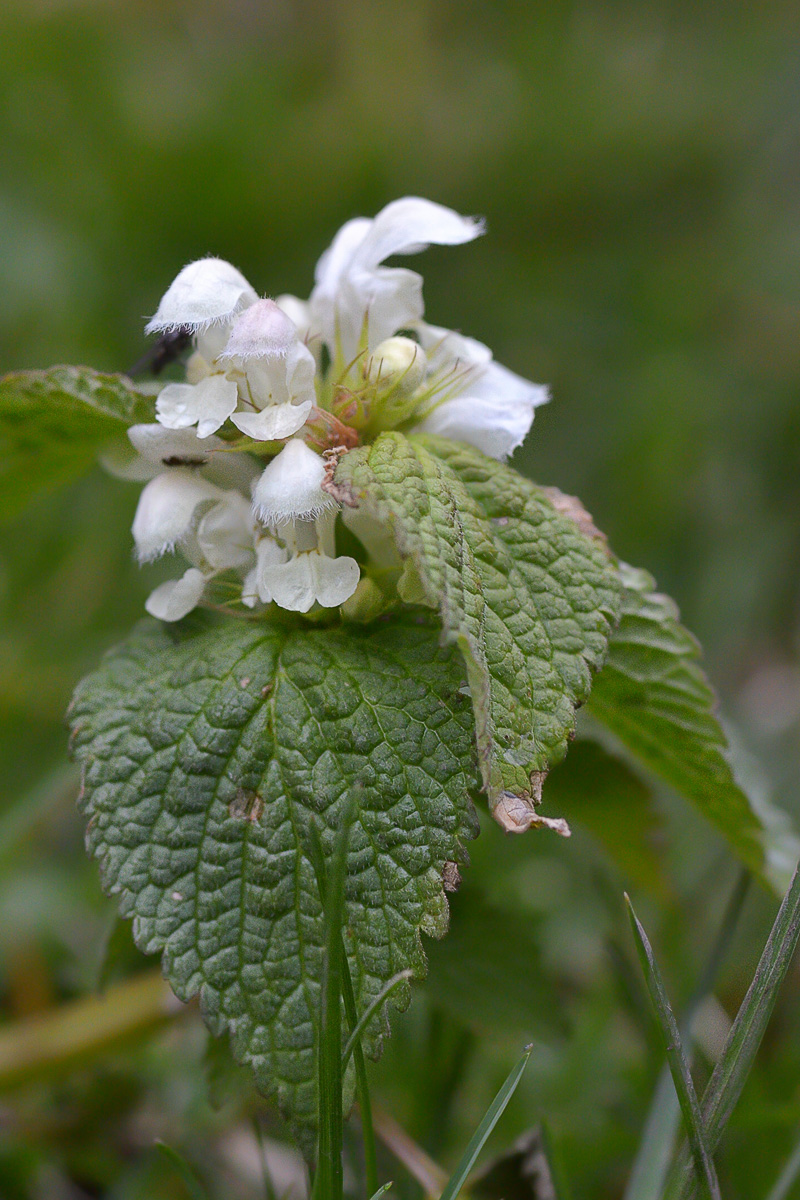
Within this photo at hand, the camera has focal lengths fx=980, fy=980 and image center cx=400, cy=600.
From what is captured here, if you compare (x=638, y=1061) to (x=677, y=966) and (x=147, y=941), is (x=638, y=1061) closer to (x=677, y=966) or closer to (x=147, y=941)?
(x=677, y=966)

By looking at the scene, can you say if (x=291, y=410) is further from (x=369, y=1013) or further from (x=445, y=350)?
(x=369, y=1013)

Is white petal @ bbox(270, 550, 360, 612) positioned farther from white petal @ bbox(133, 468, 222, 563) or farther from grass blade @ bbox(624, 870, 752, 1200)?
grass blade @ bbox(624, 870, 752, 1200)

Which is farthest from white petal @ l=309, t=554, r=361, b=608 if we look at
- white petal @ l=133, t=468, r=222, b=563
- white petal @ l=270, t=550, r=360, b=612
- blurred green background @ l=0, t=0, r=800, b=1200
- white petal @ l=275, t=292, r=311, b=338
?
blurred green background @ l=0, t=0, r=800, b=1200

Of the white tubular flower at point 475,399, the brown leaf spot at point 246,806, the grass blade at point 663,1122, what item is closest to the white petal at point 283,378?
the white tubular flower at point 475,399

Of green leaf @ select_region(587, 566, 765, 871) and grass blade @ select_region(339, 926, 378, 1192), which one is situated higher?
green leaf @ select_region(587, 566, 765, 871)

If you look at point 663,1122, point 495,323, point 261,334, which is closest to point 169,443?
point 261,334

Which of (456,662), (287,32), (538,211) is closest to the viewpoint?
(456,662)

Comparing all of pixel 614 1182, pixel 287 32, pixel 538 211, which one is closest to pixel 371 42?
pixel 287 32
